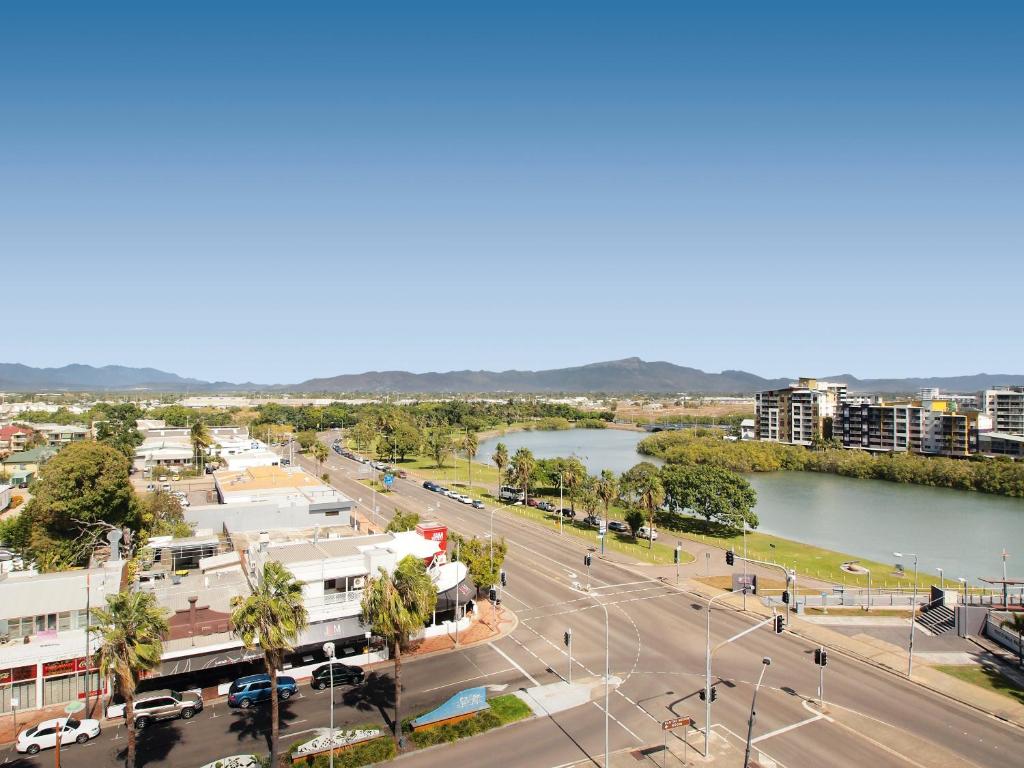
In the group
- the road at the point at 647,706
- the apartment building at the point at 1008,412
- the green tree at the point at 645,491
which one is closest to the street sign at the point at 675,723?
the road at the point at 647,706

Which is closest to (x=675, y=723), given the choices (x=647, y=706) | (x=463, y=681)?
(x=647, y=706)

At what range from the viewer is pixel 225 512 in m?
73.2

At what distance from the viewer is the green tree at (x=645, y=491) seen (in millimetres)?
80363

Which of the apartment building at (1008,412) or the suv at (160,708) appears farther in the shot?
the apartment building at (1008,412)

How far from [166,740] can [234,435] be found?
516 ft

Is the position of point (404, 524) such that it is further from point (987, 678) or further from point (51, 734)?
point (987, 678)

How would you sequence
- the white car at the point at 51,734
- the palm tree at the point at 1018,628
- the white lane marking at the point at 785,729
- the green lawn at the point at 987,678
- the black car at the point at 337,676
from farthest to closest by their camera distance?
the palm tree at the point at 1018,628 → the black car at the point at 337,676 → the green lawn at the point at 987,678 → the white lane marking at the point at 785,729 → the white car at the point at 51,734

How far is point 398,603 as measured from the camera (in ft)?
111

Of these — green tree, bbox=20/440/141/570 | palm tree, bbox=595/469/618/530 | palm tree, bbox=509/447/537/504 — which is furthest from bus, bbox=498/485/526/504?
green tree, bbox=20/440/141/570

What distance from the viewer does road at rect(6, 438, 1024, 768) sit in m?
34.5

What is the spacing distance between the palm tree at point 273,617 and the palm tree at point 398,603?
3587 mm

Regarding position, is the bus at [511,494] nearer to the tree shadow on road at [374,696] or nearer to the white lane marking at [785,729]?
the tree shadow on road at [374,696]

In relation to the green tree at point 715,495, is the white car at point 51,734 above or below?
below

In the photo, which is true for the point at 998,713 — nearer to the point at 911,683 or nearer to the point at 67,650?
the point at 911,683
